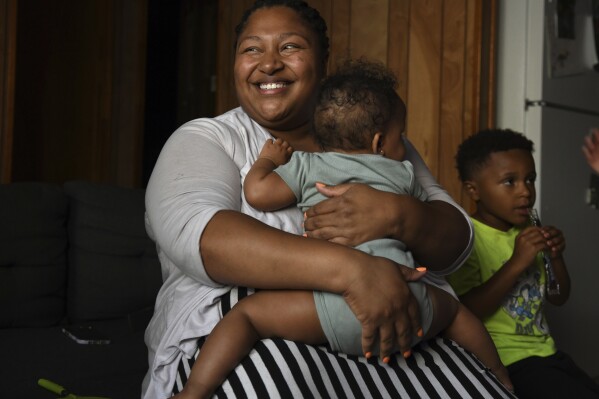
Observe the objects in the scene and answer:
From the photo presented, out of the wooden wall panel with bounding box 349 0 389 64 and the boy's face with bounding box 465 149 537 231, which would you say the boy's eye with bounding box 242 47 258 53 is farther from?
the wooden wall panel with bounding box 349 0 389 64

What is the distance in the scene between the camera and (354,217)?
1.29 m

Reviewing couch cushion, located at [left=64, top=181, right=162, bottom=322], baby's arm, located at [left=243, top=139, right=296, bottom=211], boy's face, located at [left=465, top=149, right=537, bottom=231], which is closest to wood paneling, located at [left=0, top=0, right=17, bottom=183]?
couch cushion, located at [left=64, top=181, right=162, bottom=322]

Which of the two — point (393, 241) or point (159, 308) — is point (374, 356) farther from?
point (159, 308)

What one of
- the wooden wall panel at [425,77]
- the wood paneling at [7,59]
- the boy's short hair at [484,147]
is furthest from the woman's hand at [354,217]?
the wood paneling at [7,59]

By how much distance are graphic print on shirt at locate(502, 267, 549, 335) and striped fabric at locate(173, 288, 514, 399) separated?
2.12 feet

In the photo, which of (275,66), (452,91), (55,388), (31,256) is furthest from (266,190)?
(452,91)

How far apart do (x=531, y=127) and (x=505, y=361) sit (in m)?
1.47

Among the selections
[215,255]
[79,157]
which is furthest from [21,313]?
[79,157]

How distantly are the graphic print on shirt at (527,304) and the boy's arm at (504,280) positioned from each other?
68mm

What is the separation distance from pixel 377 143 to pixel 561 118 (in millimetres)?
2024

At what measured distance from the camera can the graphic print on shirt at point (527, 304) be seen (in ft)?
6.43

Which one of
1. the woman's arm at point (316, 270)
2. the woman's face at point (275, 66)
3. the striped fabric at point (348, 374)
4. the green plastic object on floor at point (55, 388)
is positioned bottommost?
the green plastic object on floor at point (55, 388)

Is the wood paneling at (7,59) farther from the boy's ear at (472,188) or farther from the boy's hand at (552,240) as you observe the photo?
the boy's hand at (552,240)

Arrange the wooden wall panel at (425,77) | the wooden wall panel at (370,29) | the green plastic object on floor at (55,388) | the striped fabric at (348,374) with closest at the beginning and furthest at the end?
the striped fabric at (348,374), the green plastic object on floor at (55,388), the wooden wall panel at (425,77), the wooden wall panel at (370,29)
